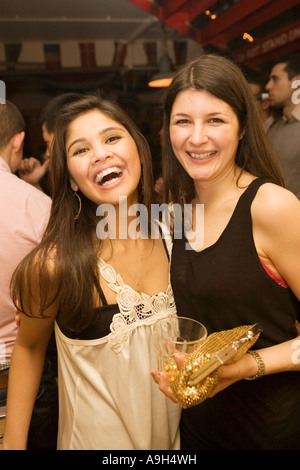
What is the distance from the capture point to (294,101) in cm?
302

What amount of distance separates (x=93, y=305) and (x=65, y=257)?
17 cm

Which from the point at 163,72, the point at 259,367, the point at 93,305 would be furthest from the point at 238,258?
the point at 163,72

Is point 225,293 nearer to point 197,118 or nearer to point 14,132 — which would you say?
point 197,118

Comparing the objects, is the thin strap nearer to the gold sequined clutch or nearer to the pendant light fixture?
the gold sequined clutch

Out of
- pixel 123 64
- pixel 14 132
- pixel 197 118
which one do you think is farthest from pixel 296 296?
pixel 123 64

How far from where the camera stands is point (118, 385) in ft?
4.01

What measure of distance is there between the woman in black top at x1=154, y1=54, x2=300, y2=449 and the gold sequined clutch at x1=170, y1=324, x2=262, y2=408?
194mm

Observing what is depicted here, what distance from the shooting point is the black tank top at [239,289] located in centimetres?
120

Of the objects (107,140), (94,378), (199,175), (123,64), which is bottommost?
(94,378)

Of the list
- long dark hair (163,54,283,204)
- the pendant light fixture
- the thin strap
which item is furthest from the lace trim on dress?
the pendant light fixture

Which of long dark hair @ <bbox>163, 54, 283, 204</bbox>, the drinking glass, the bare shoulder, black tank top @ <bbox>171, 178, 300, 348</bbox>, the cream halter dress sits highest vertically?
long dark hair @ <bbox>163, 54, 283, 204</bbox>

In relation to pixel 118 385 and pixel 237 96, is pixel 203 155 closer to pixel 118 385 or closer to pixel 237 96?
pixel 237 96

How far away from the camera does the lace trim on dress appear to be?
123cm

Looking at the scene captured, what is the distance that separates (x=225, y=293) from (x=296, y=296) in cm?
22
